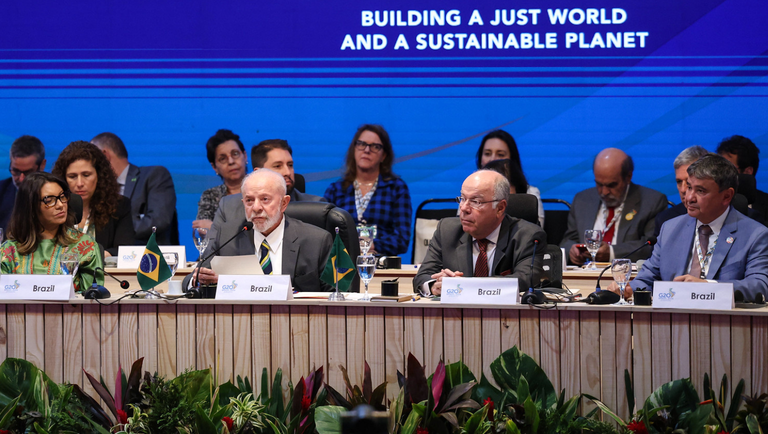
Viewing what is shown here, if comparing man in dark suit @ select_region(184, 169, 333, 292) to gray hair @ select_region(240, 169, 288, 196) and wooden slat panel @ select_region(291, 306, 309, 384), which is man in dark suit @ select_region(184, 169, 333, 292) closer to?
gray hair @ select_region(240, 169, 288, 196)

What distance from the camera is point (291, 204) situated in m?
3.76

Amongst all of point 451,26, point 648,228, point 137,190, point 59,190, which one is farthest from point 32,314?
point 451,26

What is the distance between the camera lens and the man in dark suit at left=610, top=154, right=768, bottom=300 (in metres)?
3.01

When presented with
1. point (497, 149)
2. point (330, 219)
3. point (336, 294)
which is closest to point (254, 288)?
point (336, 294)

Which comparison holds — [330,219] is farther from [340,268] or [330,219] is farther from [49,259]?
[49,259]

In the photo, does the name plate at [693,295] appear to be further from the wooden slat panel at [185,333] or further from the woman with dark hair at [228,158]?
the woman with dark hair at [228,158]

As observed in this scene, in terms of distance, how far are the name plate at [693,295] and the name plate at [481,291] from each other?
0.44 metres

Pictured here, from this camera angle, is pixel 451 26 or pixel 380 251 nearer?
pixel 380 251

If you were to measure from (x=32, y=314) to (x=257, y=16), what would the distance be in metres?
3.95

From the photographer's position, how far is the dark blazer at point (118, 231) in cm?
457

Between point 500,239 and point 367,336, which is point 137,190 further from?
point 367,336

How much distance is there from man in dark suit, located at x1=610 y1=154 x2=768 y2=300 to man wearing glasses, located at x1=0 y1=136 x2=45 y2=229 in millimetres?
4511

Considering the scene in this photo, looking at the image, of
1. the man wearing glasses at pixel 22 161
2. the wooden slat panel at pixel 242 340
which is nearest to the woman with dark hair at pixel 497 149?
the wooden slat panel at pixel 242 340

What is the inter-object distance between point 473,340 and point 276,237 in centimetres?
139
